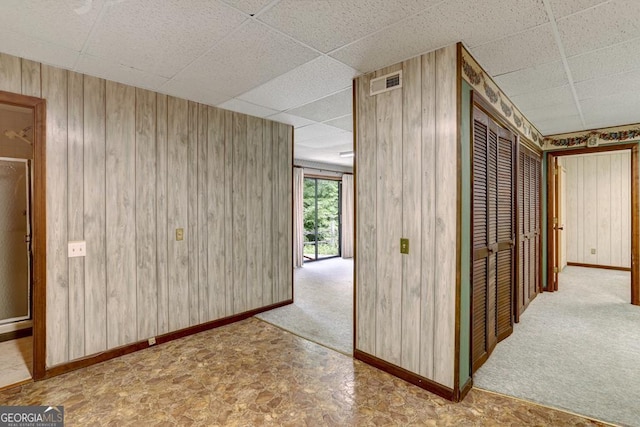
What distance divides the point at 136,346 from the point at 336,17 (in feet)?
10.4

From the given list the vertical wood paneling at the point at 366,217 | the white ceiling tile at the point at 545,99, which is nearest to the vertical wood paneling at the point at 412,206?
the vertical wood paneling at the point at 366,217

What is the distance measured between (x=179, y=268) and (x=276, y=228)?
1345mm

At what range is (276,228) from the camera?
425 cm

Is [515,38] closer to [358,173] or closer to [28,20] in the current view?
[358,173]

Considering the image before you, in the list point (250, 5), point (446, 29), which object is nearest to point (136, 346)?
point (250, 5)

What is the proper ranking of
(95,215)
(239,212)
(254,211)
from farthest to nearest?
1. (254,211)
2. (239,212)
3. (95,215)

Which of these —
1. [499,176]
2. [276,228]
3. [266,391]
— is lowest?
[266,391]

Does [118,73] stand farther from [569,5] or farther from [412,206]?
[569,5]

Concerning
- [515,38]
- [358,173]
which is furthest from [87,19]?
[515,38]

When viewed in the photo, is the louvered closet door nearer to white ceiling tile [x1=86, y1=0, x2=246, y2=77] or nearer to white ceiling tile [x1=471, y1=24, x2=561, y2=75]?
white ceiling tile [x1=471, y1=24, x2=561, y2=75]

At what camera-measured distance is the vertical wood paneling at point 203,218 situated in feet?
11.3

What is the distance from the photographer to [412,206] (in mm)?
2412

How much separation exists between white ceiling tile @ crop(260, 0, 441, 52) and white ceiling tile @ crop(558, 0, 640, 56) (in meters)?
0.92

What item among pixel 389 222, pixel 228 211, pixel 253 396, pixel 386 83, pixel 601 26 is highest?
pixel 601 26
